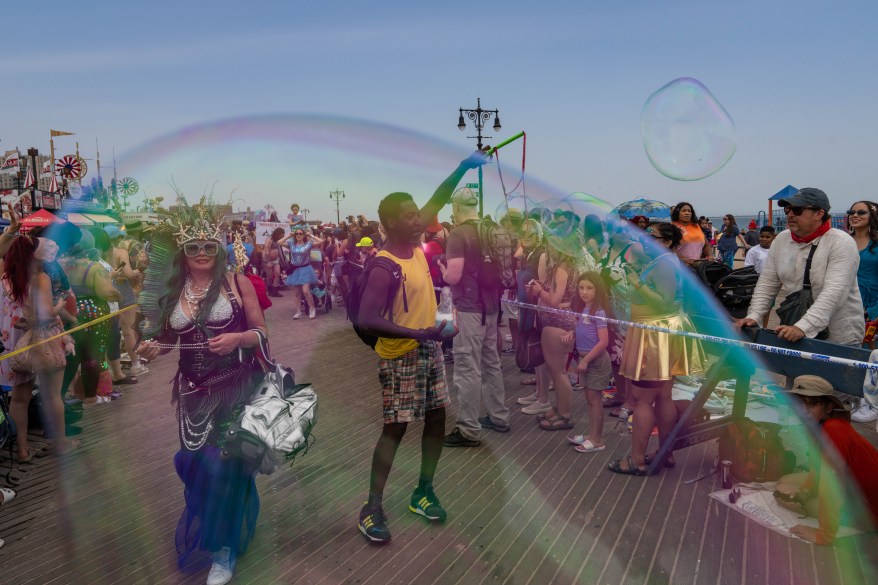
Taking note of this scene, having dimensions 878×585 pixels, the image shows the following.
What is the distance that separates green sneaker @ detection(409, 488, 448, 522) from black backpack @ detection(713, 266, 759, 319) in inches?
114

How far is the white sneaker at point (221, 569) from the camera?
305cm

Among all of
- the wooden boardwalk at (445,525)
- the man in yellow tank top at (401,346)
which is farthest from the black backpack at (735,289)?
the man in yellow tank top at (401,346)

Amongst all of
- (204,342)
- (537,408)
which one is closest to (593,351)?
(537,408)

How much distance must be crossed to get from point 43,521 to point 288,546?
1.83 m

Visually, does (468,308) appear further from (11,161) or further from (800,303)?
(11,161)

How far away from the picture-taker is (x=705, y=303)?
4.47m

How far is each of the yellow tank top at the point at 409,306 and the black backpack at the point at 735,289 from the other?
8.96 feet

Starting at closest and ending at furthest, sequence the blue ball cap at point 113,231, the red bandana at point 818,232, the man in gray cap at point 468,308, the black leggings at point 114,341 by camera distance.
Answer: the red bandana at point 818,232 → the man in gray cap at point 468,308 → the black leggings at point 114,341 → the blue ball cap at point 113,231

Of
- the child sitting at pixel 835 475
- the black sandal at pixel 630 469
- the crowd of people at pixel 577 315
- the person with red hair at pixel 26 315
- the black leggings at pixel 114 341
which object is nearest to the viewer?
the child sitting at pixel 835 475

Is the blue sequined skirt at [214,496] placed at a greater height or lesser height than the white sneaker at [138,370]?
greater

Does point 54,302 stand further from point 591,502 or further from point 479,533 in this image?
point 591,502

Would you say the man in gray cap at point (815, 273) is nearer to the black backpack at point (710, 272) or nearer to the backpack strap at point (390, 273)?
the black backpack at point (710, 272)

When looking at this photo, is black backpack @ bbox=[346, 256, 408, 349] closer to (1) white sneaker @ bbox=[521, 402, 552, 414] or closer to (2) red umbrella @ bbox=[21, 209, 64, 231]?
(1) white sneaker @ bbox=[521, 402, 552, 414]

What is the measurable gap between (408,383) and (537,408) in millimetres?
2775
